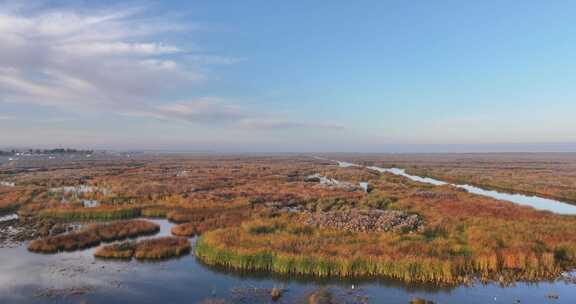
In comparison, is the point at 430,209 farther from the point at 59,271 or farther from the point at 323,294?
the point at 59,271

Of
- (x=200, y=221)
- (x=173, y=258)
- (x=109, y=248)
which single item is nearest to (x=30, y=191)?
(x=200, y=221)

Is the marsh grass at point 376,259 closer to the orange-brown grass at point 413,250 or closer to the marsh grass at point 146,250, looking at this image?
the orange-brown grass at point 413,250

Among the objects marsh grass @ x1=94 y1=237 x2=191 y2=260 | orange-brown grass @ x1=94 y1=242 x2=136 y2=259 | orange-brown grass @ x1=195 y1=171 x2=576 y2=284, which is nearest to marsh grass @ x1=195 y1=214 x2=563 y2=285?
orange-brown grass @ x1=195 y1=171 x2=576 y2=284

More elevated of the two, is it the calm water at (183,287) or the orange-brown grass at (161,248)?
the orange-brown grass at (161,248)

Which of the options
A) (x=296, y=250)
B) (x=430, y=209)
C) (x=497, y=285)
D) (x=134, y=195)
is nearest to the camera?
(x=497, y=285)

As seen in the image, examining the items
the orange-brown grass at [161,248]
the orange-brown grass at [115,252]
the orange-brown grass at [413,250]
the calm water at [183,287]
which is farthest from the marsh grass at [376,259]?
the orange-brown grass at [115,252]
